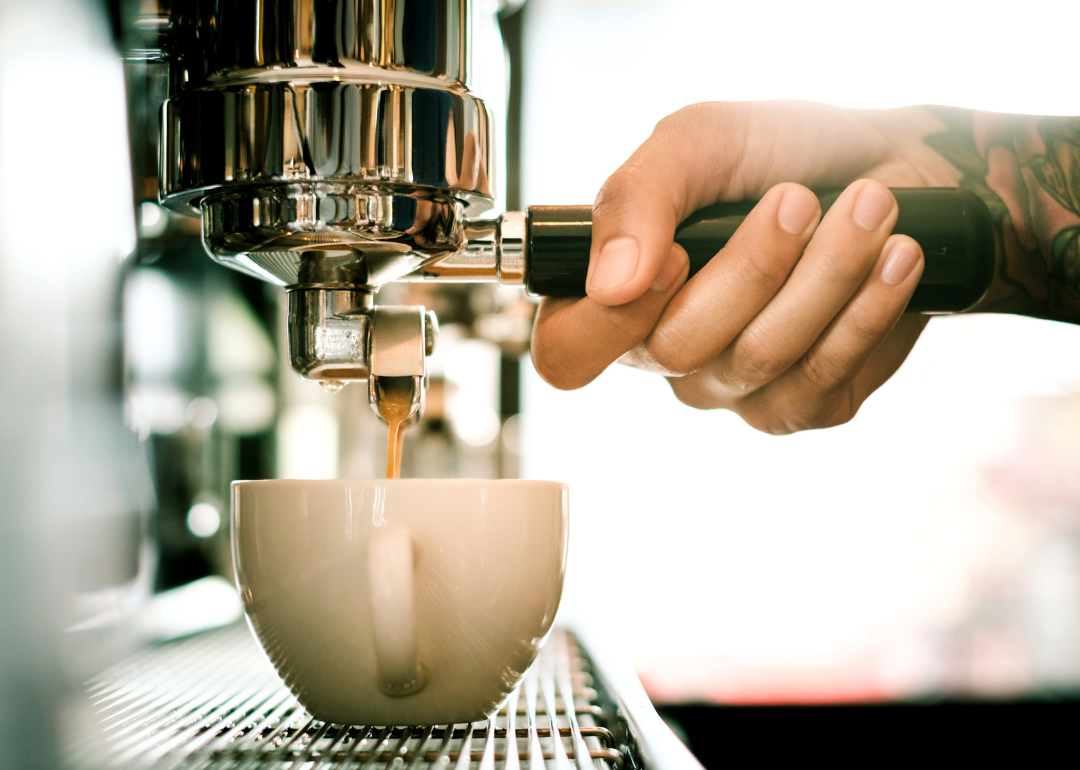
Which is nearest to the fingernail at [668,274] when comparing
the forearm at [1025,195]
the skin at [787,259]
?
the skin at [787,259]

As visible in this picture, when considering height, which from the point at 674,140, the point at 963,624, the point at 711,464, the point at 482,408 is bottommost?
the point at 963,624

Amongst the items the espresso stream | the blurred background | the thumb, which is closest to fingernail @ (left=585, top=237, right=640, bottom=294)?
the thumb

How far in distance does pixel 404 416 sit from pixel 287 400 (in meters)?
0.46

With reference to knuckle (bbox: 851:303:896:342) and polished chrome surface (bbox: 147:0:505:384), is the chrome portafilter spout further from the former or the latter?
knuckle (bbox: 851:303:896:342)

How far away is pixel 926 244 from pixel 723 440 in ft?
4.74

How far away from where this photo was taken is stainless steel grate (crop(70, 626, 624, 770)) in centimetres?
26

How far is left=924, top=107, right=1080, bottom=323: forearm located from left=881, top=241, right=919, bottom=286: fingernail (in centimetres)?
17

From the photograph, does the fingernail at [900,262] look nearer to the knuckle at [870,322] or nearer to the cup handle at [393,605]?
the knuckle at [870,322]

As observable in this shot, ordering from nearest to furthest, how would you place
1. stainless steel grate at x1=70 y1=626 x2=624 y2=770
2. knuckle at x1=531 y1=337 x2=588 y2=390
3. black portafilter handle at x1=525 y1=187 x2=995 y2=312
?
stainless steel grate at x1=70 y1=626 x2=624 y2=770 → black portafilter handle at x1=525 y1=187 x2=995 y2=312 → knuckle at x1=531 y1=337 x2=588 y2=390

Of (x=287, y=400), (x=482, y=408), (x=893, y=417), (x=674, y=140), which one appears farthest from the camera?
(x=893, y=417)

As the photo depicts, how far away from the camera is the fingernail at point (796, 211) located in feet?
1.30

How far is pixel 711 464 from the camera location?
179cm

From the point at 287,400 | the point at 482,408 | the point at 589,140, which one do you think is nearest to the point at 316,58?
the point at 287,400

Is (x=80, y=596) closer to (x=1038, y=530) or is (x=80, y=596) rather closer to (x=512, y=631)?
(x=512, y=631)
